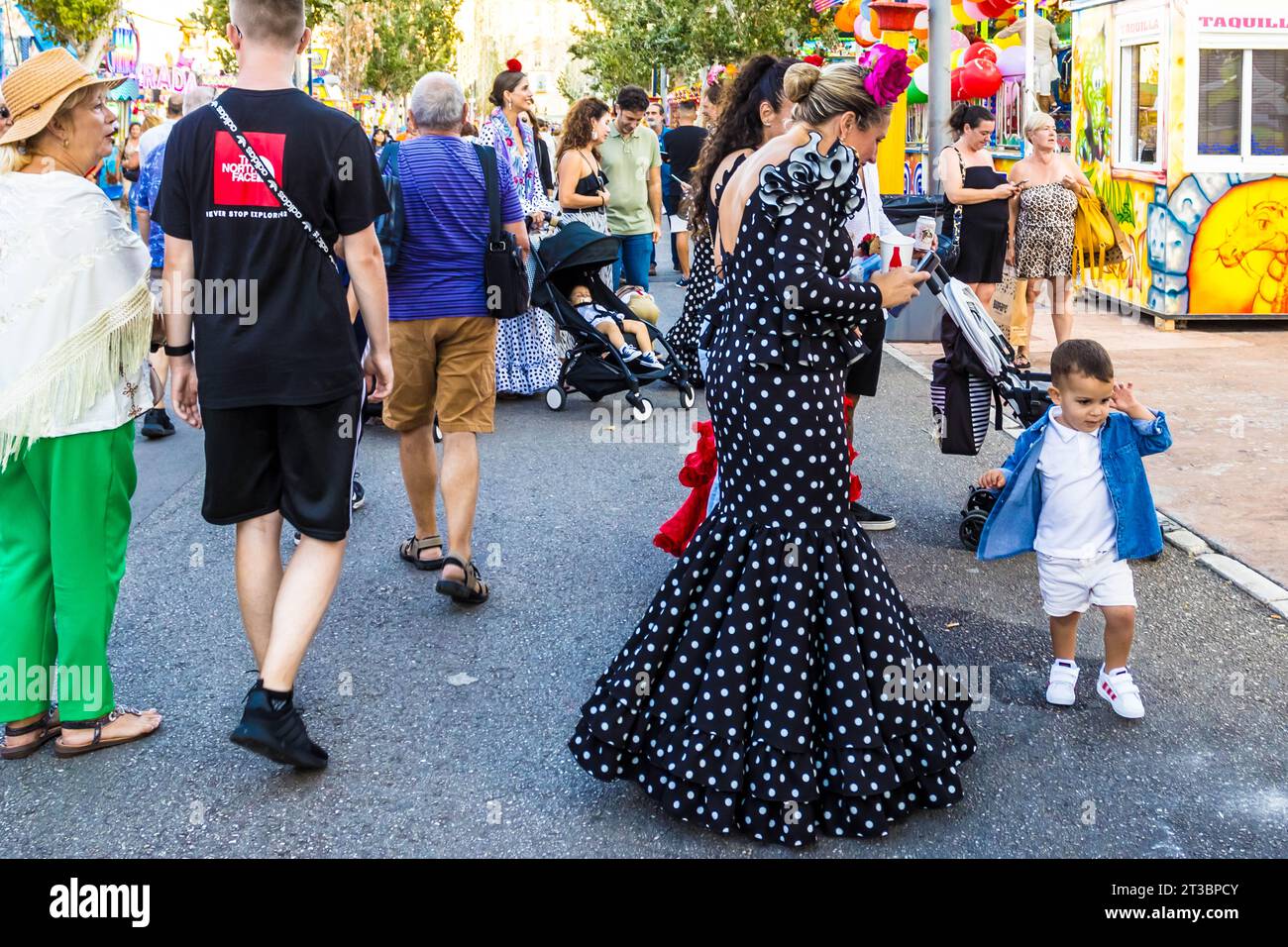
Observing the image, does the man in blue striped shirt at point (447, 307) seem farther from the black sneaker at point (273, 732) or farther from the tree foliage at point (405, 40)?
the tree foliage at point (405, 40)

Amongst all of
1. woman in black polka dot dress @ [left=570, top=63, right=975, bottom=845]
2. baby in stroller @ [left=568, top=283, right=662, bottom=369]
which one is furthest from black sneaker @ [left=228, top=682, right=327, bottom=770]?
baby in stroller @ [left=568, top=283, right=662, bottom=369]

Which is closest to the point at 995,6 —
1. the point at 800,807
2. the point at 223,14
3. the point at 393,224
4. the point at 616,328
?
the point at 616,328

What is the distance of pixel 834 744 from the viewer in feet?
11.3

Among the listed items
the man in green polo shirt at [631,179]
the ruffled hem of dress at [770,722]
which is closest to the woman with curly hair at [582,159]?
the man in green polo shirt at [631,179]

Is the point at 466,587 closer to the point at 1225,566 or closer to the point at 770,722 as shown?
the point at 770,722

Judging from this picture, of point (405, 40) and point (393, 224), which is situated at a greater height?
point (405, 40)

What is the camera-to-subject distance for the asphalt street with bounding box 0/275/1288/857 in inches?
137

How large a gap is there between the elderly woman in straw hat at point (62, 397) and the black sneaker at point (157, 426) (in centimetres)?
472

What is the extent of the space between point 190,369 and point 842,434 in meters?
1.78

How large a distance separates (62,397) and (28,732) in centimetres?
99

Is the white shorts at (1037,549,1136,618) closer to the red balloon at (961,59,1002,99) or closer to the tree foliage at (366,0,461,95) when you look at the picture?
the red balloon at (961,59,1002,99)

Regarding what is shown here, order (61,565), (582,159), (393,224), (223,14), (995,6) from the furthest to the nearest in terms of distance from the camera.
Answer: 1. (223,14)
2. (995,6)
3. (582,159)
4. (393,224)
5. (61,565)

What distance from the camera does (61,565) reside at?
3902mm

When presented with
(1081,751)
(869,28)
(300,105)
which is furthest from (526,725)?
(869,28)
